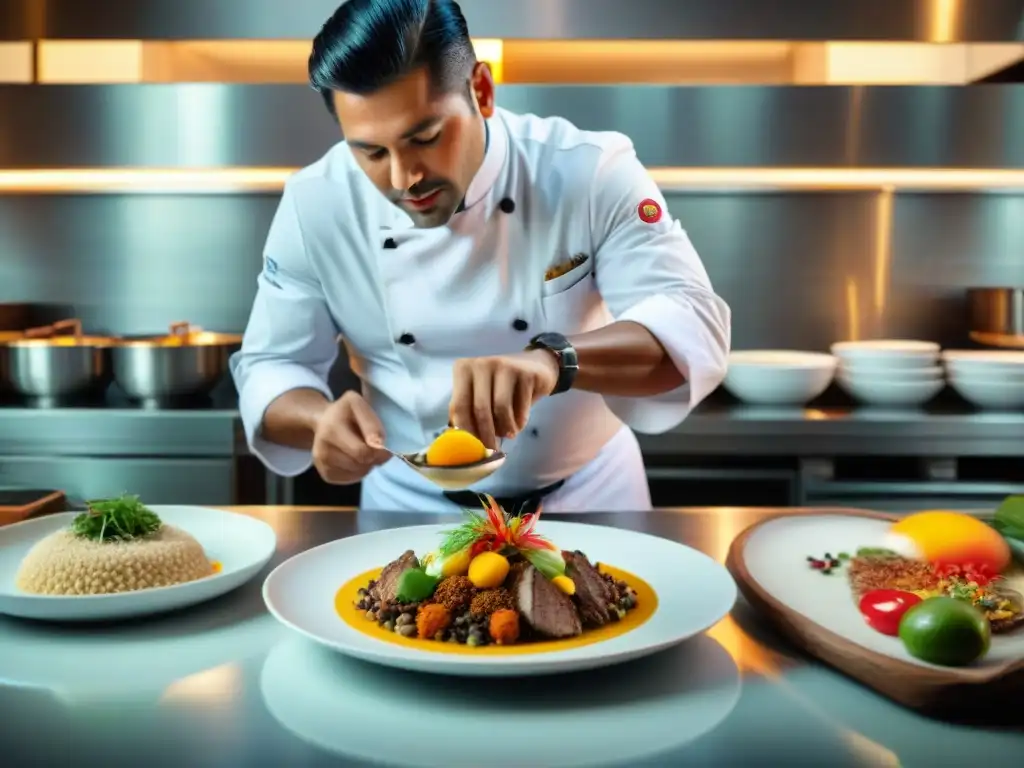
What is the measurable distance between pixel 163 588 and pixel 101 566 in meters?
0.12

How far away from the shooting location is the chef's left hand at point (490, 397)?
1423mm

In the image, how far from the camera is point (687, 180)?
367 cm

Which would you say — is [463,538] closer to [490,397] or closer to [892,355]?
[490,397]

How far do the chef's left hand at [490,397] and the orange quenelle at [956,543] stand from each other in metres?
0.55

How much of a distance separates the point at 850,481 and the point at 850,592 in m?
1.89

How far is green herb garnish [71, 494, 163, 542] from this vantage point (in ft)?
4.37

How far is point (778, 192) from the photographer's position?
12.0ft

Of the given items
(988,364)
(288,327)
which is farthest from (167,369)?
(988,364)

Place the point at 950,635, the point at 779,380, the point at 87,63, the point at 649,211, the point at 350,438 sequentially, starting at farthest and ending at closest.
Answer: the point at 87,63, the point at 779,380, the point at 649,211, the point at 350,438, the point at 950,635

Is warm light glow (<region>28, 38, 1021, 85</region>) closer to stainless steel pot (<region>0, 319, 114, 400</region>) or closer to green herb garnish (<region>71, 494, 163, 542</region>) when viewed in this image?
stainless steel pot (<region>0, 319, 114, 400</region>)

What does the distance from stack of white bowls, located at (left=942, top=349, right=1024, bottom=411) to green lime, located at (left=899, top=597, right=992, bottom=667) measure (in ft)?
7.46

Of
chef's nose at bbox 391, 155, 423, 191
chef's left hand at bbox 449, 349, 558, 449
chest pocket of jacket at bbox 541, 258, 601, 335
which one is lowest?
chef's left hand at bbox 449, 349, 558, 449

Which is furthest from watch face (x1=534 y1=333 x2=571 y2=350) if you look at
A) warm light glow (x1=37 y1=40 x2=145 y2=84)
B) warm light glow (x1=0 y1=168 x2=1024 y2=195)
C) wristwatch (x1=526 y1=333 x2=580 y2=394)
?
warm light glow (x1=37 y1=40 x2=145 y2=84)

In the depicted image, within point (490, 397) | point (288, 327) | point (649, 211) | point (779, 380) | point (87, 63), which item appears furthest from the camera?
point (87, 63)
